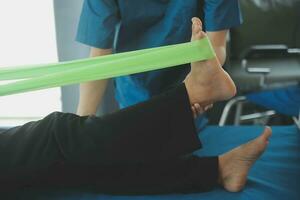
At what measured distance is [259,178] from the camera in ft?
3.49

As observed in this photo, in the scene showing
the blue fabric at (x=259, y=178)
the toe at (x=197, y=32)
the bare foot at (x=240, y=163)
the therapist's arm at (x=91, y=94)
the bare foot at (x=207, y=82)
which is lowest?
the blue fabric at (x=259, y=178)

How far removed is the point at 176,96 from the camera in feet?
3.09

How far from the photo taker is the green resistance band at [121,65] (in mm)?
868

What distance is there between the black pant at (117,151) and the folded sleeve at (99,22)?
0.35 meters

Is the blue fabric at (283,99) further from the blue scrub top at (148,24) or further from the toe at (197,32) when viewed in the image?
the toe at (197,32)

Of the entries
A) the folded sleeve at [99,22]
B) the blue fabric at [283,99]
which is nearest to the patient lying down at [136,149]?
the folded sleeve at [99,22]

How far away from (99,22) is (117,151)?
0.48 m

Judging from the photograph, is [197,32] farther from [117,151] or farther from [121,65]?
[117,151]

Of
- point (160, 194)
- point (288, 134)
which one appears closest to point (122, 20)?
point (160, 194)

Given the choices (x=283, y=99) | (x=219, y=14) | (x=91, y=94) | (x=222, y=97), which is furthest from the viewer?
(x=283, y=99)

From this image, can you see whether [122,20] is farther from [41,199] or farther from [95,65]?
[41,199]

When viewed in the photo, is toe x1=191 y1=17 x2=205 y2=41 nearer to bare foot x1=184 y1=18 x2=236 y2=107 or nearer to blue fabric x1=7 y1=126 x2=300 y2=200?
bare foot x1=184 y1=18 x2=236 y2=107

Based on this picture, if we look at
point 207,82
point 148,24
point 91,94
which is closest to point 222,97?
point 207,82

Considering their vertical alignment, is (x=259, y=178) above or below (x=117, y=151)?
below
